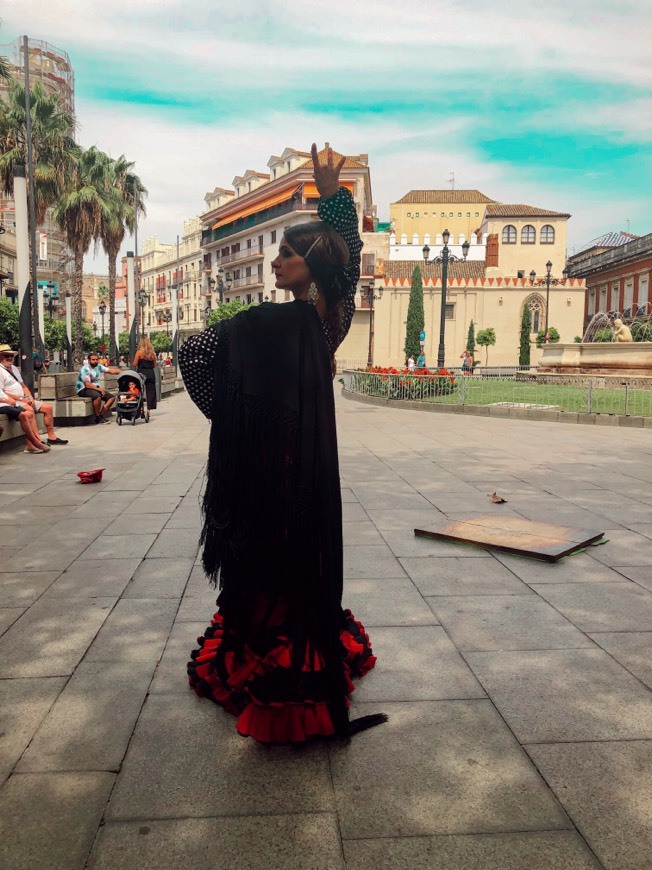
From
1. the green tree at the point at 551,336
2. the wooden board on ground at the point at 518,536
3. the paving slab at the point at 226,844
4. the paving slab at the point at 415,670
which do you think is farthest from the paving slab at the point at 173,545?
the green tree at the point at 551,336

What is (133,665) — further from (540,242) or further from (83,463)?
(540,242)

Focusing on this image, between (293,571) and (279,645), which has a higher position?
(293,571)

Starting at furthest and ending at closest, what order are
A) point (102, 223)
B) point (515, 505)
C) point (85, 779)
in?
1. point (102, 223)
2. point (515, 505)
3. point (85, 779)

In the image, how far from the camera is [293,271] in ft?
7.49

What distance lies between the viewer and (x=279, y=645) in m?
2.22

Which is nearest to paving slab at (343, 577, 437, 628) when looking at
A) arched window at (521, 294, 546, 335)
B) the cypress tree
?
the cypress tree

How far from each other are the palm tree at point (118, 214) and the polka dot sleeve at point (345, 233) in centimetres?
3044

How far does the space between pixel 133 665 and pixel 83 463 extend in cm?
589

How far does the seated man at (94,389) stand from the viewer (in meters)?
12.7

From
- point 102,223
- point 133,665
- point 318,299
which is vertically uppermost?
point 102,223

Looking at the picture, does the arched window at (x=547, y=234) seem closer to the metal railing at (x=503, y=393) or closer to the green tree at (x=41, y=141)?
the metal railing at (x=503, y=393)

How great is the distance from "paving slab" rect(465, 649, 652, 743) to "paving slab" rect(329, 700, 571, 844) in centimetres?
12

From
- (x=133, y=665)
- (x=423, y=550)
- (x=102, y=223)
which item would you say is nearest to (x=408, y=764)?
(x=133, y=665)

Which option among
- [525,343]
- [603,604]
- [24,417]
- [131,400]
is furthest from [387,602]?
[525,343]
